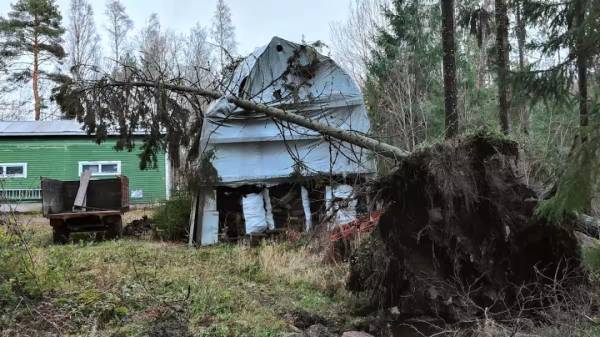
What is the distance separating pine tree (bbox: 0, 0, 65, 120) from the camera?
96.8ft

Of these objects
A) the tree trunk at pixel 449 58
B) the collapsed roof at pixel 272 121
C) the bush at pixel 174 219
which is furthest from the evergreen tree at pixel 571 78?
the bush at pixel 174 219

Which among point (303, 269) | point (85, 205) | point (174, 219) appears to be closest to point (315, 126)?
point (303, 269)

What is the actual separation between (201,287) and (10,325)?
2.03m

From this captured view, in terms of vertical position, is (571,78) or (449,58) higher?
(449,58)

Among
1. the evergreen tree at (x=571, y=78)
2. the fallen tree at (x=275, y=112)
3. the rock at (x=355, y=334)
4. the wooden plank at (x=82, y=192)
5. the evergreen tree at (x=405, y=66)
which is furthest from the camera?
the evergreen tree at (x=405, y=66)

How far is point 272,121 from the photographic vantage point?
10.8 meters

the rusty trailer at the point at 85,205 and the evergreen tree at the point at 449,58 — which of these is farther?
the rusty trailer at the point at 85,205

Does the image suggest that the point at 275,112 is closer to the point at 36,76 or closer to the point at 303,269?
the point at 303,269

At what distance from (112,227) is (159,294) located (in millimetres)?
7350

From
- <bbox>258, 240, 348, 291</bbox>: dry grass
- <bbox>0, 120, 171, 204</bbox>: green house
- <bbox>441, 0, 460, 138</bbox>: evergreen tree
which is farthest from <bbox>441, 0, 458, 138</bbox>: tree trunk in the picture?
<bbox>0, 120, 171, 204</bbox>: green house

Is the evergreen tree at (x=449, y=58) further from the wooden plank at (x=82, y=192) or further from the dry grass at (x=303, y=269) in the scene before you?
the wooden plank at (x=82, y=192)

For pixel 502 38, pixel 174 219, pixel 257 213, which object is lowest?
pixel 174 219

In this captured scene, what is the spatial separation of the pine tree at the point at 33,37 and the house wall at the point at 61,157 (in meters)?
8.98

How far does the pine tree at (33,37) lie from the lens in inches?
1161
